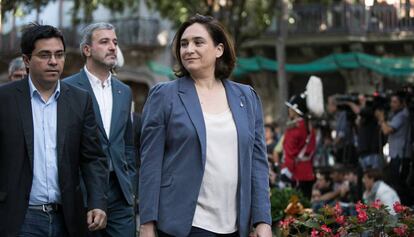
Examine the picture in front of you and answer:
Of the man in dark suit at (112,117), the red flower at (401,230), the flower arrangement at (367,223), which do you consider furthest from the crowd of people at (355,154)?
the man in dark suit at (112,117)

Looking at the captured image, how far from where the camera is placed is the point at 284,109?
26234 mm

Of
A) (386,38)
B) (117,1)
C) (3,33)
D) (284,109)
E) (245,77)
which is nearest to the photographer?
(117,1)

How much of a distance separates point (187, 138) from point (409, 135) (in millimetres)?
8855

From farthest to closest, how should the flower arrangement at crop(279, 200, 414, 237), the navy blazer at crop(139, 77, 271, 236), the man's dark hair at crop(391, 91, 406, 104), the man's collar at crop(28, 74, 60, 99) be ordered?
the man's dark hair at crop(391, 91, 406, 104), the flower arrangement at crop(279, 200, 414, 237), the man's collar at crop(28, 74, 60, 99), the navy blazer at crop(139, 77, 271, 236)

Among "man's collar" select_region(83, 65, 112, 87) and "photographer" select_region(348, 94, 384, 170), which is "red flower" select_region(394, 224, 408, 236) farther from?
"photographer" select_region(348, 94, 384, 170)

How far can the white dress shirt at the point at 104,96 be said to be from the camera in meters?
7.40

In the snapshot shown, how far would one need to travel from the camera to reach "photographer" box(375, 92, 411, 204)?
44.3ft

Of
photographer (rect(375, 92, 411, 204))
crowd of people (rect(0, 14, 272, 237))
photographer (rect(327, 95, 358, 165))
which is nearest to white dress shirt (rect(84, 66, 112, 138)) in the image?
crowd of people (rect(0, 14, 272, 237))

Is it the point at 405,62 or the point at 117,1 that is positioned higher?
the point at 117,1

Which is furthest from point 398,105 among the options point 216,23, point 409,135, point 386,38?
point 386,38

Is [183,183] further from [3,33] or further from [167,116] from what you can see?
[3,33]

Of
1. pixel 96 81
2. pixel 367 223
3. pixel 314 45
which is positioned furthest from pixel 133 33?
pixel 367 223

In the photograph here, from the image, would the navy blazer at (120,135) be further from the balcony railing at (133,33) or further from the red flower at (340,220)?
the balcony railing at (133,33)

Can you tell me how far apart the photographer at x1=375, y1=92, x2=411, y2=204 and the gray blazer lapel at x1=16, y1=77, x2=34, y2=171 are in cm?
830
